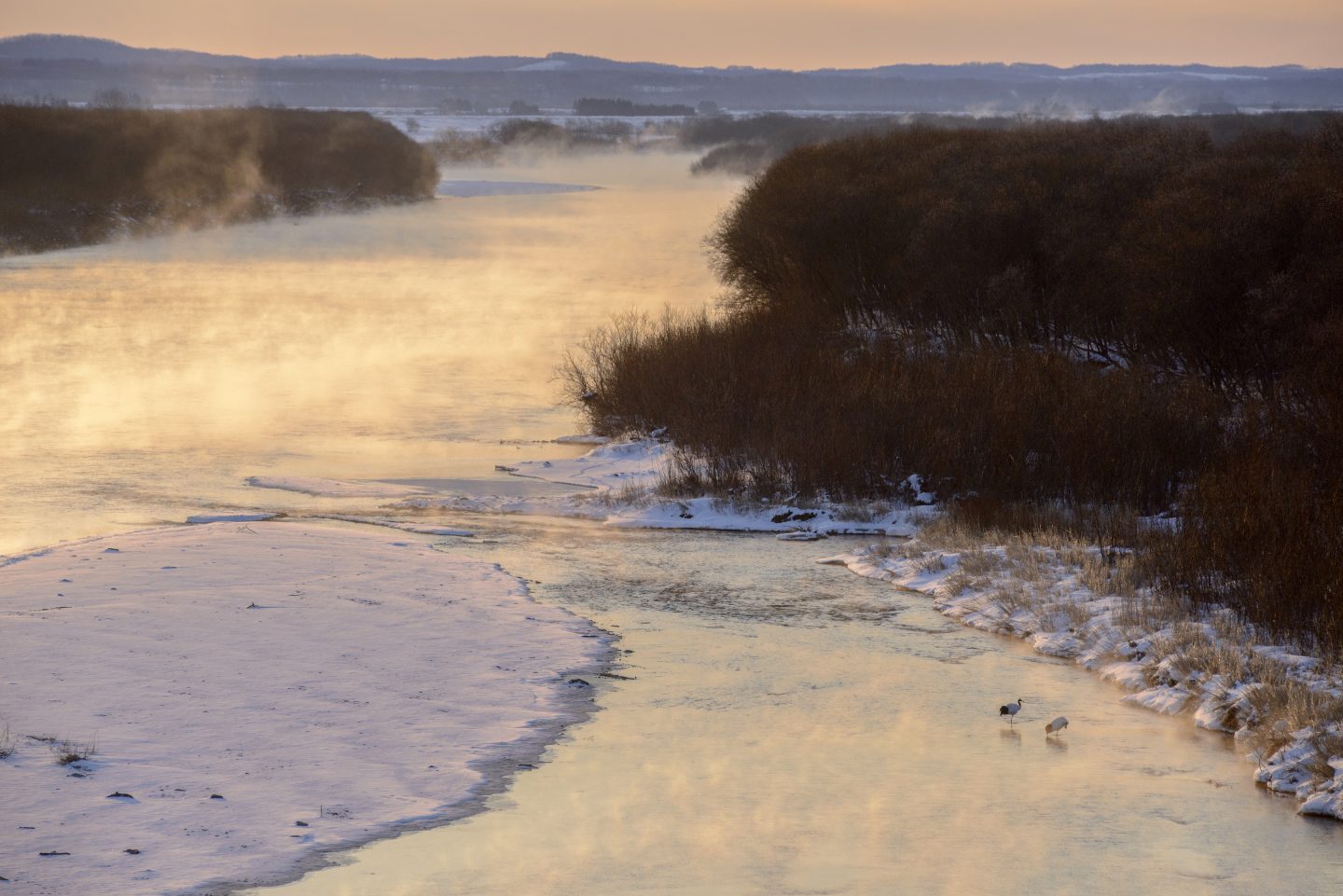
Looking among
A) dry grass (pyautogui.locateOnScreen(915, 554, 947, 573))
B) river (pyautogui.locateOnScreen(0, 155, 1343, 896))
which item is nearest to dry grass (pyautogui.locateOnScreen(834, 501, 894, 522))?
river (pyautogui.locateOnScreen(0, 155, 1343, 896))

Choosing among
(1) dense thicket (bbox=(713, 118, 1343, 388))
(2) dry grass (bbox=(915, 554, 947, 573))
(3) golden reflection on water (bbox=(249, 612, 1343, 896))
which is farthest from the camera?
(1) dense thicket (bbox=(713, 118, 1343, 388))

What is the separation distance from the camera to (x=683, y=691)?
10430 millimetres

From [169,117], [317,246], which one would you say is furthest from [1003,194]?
[169,117]

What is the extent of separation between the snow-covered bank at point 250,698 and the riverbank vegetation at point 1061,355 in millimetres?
4930

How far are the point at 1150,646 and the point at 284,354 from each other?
68.6 feet

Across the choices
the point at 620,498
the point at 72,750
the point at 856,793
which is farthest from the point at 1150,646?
the point at 620,498

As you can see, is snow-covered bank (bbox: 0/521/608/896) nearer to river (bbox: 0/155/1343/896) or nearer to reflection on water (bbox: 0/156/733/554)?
river (bbox: 0/155/1343/896)

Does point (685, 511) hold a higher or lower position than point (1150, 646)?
lower

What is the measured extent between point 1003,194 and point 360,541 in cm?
1370

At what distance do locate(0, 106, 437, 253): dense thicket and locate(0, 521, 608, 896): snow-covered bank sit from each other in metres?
39.7

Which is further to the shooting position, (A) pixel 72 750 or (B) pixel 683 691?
(B) pixel 683 691

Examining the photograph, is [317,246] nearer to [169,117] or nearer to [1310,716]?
[169,117]

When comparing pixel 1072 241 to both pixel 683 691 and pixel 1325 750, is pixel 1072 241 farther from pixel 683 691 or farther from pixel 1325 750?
Result: pixel 1325 750

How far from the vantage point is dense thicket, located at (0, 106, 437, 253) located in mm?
54406
